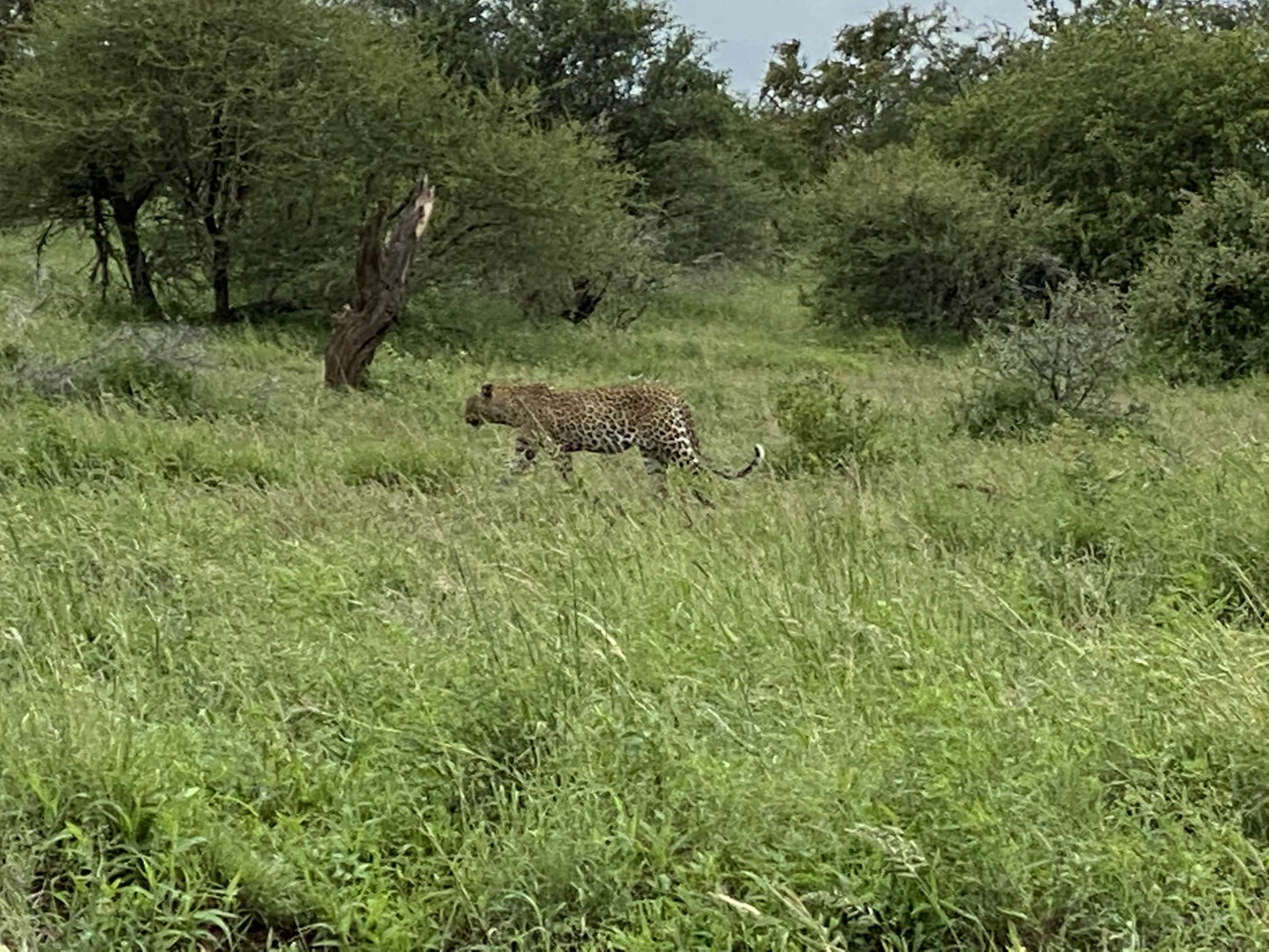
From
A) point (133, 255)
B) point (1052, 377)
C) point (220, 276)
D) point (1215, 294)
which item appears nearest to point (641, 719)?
point (1052, 377)

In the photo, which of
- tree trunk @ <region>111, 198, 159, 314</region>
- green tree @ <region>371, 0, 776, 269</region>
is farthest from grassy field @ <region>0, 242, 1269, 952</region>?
green tree @ <region>371, 0, 776, 269</region>

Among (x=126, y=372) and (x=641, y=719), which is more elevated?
(x=641, y=719)

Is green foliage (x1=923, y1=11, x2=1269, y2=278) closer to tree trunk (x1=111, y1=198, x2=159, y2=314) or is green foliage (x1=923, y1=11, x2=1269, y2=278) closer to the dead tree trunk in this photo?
the dead tree trunk

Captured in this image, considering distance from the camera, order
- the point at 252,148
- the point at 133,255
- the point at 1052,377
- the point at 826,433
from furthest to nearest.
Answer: the point at 133,255 < the point at 252,148 < the point at 1052,377 < the point at 826,433

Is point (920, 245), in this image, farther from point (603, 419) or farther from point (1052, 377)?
point (603, 419)

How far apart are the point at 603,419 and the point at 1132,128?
15531mm

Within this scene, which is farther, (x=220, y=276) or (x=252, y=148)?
(x=220, y=276)

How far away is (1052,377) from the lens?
9828mm

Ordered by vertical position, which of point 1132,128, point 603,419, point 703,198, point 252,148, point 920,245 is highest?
point 1132,128

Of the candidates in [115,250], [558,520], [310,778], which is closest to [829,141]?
[115,250]

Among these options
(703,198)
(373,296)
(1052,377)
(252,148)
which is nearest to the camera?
(1052,377)

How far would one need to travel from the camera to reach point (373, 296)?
1134 cm

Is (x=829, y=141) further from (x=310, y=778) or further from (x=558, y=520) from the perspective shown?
(x=310, y=778)

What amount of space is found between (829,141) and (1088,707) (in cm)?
3513
